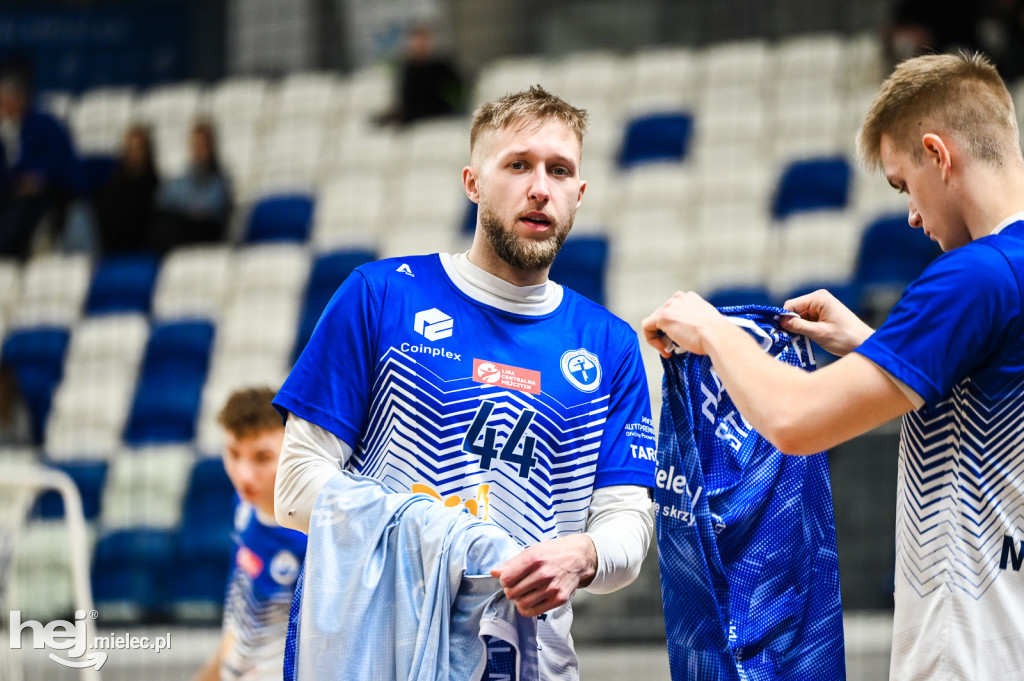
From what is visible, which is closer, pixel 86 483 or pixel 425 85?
pixel 86 483

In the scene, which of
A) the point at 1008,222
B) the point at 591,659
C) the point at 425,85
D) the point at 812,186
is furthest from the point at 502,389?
the point at 425,85

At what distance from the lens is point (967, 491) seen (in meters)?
1.83

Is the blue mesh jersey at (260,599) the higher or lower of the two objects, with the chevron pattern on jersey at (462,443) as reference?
lower

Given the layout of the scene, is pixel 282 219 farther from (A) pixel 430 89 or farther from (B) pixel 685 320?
(B) pixel 685 320

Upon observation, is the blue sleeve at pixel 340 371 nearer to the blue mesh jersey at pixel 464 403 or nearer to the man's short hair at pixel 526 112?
the blue mesh jersey at pixel 464 403

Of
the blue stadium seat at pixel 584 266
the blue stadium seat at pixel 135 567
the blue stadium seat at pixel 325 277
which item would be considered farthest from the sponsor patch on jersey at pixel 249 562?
the blue stadium seat at pixel 325 277

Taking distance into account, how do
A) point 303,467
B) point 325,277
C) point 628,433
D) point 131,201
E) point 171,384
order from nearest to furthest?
point 303,467
point 628,433
point 171,384
point 325,277
point 131,201

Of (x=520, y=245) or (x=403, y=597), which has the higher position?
(x=520, y=245)

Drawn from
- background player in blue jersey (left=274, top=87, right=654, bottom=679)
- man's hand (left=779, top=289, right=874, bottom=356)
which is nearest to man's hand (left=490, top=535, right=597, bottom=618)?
background player in blue jersey (left=274, top=87, right=654, bottom=679)

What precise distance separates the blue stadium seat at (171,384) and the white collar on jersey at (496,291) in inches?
217

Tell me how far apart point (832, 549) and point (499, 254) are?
2.85 feet

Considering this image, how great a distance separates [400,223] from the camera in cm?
819

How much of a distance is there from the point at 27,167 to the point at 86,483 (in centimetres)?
297

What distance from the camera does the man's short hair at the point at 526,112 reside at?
223cm
